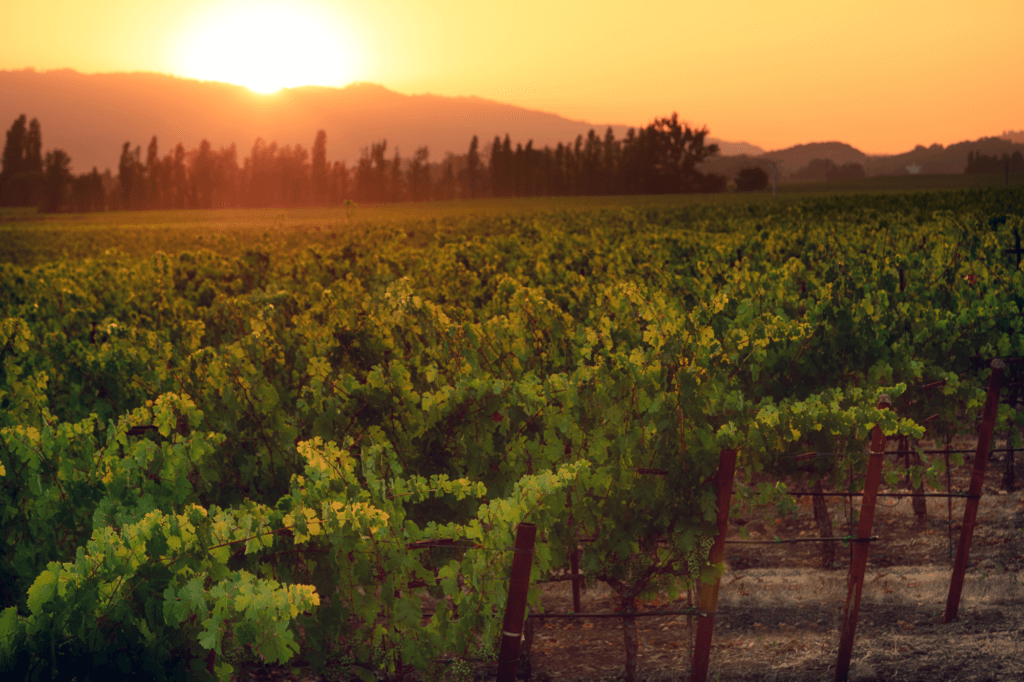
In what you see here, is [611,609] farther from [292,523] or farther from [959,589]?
[292,523]

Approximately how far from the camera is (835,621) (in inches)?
278

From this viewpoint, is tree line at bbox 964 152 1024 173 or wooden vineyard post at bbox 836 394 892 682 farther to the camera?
tree line at bbox 964 152 1024 173

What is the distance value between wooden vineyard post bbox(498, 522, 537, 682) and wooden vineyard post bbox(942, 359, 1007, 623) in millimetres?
4257

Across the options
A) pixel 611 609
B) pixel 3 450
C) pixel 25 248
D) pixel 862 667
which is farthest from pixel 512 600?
pixel 25 248

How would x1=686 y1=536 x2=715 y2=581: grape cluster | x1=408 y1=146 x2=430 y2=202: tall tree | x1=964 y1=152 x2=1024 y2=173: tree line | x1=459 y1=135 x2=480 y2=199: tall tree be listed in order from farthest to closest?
x1=408 y1=146 x2=430 y2=202: tall tree
x1=459 y1=135 x2=480 y2=199: tall tree
x1=964 y1=152 x2=1024 y2=173: tree line
x1=686 y1=536 x2=715 y2=581: grape cluster

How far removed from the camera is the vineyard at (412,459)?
11.4ft

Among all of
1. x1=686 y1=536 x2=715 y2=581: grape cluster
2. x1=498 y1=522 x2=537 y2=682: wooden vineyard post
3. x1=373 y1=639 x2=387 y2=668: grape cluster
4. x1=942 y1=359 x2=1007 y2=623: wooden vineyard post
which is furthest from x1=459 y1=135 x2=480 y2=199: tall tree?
x1=498 y1=522 x2=537 y2=682: wooden vineyard post

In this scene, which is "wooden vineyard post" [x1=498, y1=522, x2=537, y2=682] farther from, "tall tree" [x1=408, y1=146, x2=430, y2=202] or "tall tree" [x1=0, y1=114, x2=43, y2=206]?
"tall tree" [x1=0, y1=114, x2=43, y2=206]

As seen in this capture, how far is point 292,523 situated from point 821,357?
18.5 ft

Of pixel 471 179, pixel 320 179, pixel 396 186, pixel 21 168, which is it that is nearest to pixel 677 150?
pixel 471 179

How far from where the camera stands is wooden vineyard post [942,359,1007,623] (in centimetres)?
→ 662

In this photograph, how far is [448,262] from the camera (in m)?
12.6

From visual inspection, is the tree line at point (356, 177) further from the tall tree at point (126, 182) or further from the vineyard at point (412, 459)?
the vineyard at point (412, 459)

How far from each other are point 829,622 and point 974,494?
1.51 m
